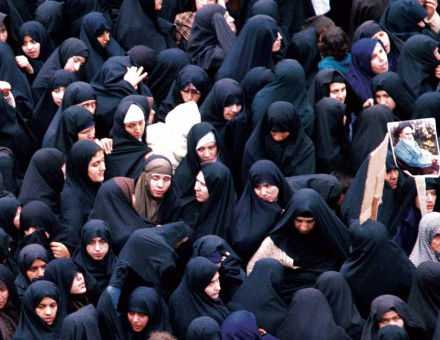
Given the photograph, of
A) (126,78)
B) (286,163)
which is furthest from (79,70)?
(286,163)

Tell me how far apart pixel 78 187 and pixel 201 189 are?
878 mm

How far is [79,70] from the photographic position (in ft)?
53.9

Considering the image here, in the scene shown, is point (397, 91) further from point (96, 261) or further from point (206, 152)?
point (96, 261)

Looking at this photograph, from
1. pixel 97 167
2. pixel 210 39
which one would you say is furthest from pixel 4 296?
pixel 210 39

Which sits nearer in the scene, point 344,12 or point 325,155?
point 325,155

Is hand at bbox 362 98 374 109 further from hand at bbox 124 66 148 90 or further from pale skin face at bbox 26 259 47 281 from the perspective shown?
pale skin face at bbox 26 259 47 281

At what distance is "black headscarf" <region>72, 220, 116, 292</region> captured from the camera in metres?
14.3

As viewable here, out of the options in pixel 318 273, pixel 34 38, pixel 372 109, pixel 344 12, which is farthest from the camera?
pixel 344 12

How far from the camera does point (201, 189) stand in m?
14.9

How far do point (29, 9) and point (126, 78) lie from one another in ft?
5.64

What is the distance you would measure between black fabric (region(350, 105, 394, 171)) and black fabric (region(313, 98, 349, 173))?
0.34ft

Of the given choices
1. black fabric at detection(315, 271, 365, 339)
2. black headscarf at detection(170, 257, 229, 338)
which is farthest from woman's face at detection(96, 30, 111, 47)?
black fabric at detection(315, 271, 365, 339)

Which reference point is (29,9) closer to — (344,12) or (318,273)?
(344,12)

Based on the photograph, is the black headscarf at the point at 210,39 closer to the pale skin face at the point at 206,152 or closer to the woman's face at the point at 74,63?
the woman's face at the point at 74,63
